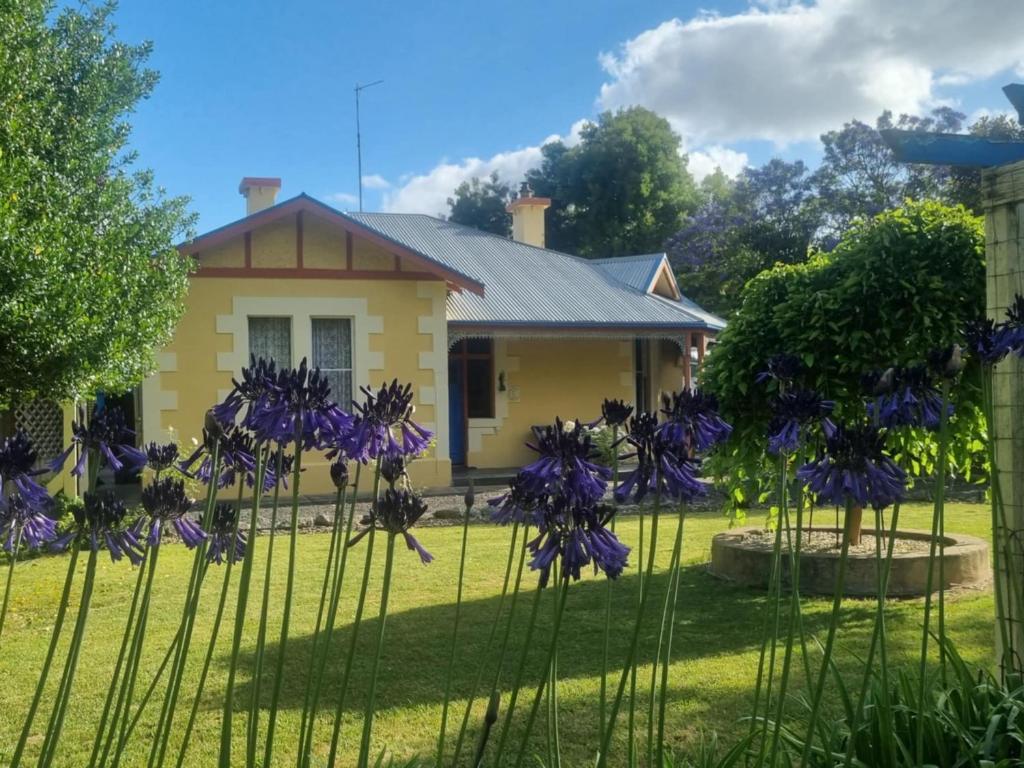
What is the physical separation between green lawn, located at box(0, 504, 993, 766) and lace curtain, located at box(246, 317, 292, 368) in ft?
19.1

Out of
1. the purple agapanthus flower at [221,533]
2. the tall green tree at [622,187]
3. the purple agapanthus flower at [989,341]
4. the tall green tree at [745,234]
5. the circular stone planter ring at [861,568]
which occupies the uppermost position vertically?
the tall green tree at [622,187]

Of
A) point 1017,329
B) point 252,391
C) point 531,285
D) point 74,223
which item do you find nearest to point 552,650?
point 252,391

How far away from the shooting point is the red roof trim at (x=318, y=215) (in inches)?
560

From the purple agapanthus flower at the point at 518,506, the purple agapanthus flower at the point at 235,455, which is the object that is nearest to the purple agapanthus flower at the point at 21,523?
the purple agapanthus flower at the point at 235,455

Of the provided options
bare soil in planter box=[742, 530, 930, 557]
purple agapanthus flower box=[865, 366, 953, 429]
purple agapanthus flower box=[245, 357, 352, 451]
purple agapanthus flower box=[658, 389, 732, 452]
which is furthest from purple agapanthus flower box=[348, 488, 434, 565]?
bare soil in planter box=[742, 530, 930, 557]

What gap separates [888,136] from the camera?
4.36 metres

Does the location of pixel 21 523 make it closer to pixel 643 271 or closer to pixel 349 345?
pixel 349 345

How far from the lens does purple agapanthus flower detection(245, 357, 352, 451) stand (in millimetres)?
2186

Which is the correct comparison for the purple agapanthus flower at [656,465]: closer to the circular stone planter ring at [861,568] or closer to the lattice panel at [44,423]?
the circular stone planter ring at [861,568]

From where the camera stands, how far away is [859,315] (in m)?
6.59

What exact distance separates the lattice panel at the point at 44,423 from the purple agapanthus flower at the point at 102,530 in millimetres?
12694

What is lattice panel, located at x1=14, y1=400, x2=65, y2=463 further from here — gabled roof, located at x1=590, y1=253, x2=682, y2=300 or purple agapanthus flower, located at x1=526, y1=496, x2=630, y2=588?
purple agapanthus flower, located at x1=526, y1=496, x2=630, y2=588

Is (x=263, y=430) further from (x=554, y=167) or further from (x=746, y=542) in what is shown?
(x=554, y=167)

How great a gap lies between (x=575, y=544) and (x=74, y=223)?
980 centimetres
